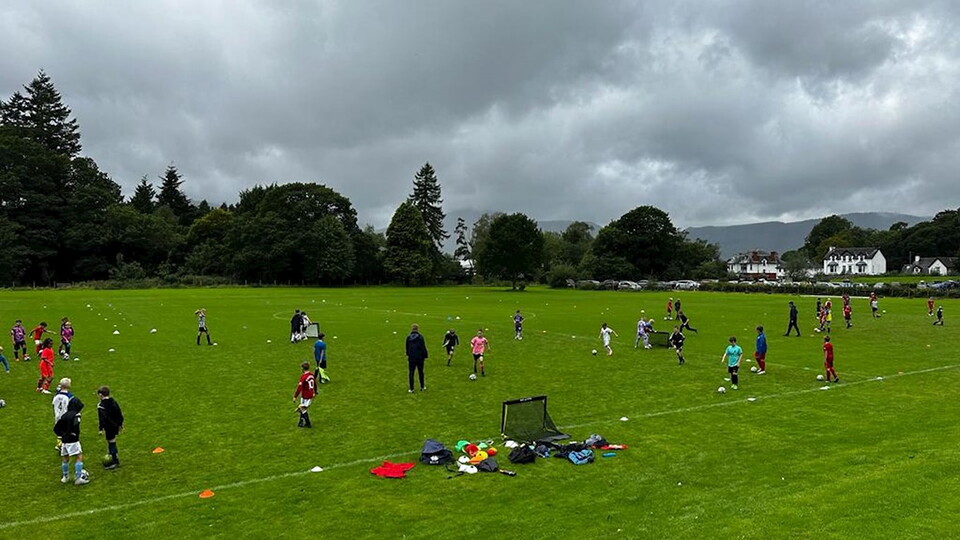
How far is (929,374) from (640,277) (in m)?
99.4

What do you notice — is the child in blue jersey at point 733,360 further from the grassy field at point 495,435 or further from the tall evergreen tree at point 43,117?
the tall evergreen tree at point 43,117

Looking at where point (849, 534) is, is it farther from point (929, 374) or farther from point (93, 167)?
point (93, 167)

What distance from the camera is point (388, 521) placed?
10.4 meters

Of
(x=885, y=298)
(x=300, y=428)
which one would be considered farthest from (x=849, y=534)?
(x=885, y=298)

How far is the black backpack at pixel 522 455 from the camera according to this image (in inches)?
517

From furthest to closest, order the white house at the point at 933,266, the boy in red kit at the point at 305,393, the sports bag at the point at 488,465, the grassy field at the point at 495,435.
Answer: the white house at the point at 933,266
the boy in red kit at the point at 305,393
the sports bag at the point at 488,465
the grassy field at the point at 495,435

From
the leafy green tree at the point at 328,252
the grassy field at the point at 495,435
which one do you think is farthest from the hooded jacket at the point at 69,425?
the leafy green tree at the point at 328,252

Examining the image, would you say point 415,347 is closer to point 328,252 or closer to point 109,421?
point 109,421

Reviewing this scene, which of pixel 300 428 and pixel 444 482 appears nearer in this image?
pixel 444 482

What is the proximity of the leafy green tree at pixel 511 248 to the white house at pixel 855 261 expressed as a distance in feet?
337

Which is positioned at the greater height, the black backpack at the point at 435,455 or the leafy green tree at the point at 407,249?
the leafy green tree at the point at 407,249

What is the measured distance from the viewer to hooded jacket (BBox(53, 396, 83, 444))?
40.1 ft

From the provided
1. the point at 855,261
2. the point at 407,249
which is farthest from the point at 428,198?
the point at 855,261

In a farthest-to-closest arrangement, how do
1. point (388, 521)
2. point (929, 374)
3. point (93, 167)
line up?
point (93, 167)
point (929, 374)
point (388, 521)
